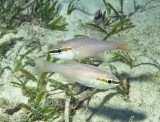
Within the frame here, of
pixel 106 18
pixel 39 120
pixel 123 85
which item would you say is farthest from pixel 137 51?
pixel 39 120

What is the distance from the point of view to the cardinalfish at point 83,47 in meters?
4.14

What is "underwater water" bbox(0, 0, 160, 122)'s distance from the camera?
418 cm

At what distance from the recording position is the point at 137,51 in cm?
617

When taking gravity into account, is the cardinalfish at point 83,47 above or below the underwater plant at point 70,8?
below

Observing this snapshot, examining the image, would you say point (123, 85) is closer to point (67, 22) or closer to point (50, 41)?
point (50, 41)

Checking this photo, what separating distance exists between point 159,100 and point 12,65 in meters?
3.08

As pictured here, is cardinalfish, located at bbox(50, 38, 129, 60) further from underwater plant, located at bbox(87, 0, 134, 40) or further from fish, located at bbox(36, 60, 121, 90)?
underwater plant, located at bbox(87, 0, 134, 40)

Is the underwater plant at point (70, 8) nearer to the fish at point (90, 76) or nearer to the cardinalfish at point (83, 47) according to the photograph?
the cardinalfish at point (83, 47)

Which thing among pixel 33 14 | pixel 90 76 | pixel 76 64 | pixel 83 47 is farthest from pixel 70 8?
pixel 90 76

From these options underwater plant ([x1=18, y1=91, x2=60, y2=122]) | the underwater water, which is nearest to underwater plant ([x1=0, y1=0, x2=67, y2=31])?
the underwater water

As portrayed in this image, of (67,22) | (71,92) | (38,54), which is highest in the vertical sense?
(67,22)

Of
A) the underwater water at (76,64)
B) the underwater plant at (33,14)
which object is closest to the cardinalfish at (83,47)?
the underwater water at (76,64)

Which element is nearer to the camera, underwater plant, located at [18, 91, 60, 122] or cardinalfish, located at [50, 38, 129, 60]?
cardinalfish, located at [50, 38, 129, 60]

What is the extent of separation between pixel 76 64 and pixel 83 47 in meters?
0.36
